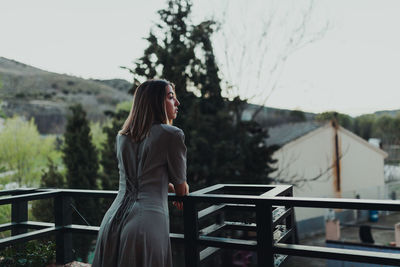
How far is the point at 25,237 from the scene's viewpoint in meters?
2.07

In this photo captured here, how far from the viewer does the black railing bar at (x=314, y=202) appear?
4.04 ft

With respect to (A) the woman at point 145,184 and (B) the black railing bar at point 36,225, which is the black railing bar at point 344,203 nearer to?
(A) the woman at point 145,184

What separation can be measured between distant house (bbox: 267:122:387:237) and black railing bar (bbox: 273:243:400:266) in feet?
42.1

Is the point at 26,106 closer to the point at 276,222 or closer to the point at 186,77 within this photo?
the point at 186,77

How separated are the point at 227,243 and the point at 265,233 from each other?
0.19 m

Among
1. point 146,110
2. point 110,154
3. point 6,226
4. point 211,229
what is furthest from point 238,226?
point 110,154

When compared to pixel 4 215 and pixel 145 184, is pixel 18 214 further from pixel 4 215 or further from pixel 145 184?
pixel 4 215

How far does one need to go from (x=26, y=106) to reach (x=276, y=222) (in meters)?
22.8

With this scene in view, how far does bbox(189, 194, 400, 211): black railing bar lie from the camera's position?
1.23m

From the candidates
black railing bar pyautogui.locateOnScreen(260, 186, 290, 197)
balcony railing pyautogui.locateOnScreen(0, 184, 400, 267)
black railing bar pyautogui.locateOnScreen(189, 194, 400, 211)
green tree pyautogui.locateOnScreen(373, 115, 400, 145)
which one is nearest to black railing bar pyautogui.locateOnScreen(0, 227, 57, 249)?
balcony railing pyautogui.locateOnScreen(0, 184, 400, 267)

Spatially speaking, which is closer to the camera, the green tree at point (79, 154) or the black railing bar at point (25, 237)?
the black railing bar at point (25, 237)

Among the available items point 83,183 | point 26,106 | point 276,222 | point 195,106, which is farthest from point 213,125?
point 26,106

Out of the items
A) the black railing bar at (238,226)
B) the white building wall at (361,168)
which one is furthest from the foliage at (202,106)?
the white building wall at (361,168)

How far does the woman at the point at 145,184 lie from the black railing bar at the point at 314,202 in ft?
0.66
